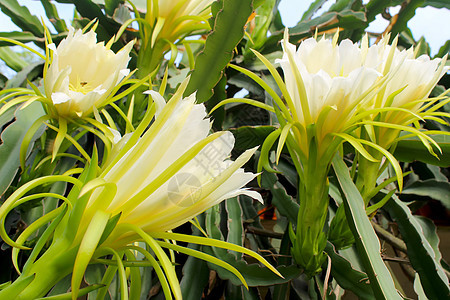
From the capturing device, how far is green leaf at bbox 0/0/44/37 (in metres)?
0.83

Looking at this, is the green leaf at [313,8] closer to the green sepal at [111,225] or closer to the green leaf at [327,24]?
the green leaf at [327,24]

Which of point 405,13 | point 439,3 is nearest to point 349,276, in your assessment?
point 405,13

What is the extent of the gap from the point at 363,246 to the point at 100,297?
0.30 meters

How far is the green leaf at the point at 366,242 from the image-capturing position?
1.33 feet

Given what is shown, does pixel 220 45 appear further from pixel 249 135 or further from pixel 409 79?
pixel 409 79

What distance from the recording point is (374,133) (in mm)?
505

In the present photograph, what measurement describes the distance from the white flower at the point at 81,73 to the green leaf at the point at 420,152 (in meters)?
0.47

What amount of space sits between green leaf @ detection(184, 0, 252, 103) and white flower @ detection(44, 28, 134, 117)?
0.13 m

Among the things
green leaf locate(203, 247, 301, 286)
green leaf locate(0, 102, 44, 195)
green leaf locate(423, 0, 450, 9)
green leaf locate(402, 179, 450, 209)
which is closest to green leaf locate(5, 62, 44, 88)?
green leaf locate(0, 102, 44, 195)

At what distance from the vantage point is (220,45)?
561 millimetres

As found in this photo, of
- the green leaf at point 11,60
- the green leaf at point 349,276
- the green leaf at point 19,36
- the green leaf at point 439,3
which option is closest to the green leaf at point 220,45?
the green leaf at point 349,276

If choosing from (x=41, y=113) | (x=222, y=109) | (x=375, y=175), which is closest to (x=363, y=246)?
(x=375, y=175)

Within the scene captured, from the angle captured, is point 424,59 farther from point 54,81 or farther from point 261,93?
point 54,81

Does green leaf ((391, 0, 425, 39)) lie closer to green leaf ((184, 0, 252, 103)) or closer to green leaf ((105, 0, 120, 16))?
green leaf ((184, 0, 252, 103))
